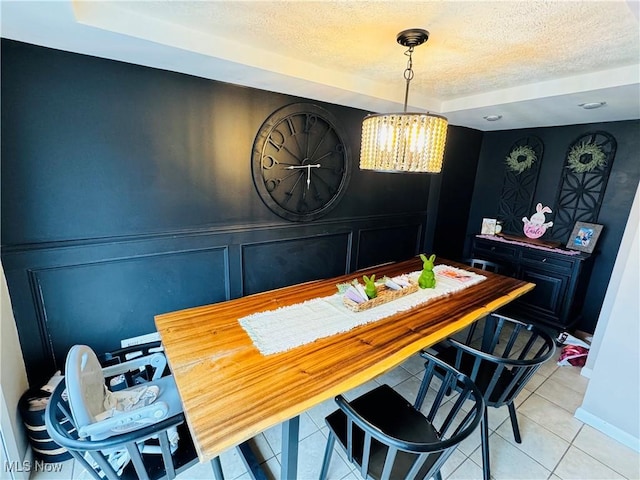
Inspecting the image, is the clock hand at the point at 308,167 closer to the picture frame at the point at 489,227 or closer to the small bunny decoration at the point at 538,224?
the picture frame at the point at 489,227

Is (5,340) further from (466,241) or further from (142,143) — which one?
(466,241)

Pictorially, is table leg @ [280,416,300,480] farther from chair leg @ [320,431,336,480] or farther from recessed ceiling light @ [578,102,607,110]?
recessed ceiling light @ [578,102,607,110]

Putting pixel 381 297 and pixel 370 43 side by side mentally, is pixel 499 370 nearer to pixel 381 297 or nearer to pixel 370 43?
pixel 381 297

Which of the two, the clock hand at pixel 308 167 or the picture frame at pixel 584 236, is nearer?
the clock hand at pixel 308 167

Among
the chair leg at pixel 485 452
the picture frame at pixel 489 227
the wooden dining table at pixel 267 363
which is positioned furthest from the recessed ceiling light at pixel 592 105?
the chair leg at pixel 485 452

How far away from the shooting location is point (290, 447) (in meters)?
1.24

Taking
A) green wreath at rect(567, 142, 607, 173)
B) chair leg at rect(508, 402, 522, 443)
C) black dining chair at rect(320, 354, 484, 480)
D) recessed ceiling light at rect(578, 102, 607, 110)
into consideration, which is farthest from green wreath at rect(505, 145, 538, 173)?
black dining chair at rect(320, 354, 484, 480)

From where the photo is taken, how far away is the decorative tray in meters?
1.73

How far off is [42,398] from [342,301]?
5.57ft

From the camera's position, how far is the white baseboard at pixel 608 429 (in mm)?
1771

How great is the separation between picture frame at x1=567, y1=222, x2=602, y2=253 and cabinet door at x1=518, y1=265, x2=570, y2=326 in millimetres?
366

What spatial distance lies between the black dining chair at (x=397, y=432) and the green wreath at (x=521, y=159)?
287 centimetres

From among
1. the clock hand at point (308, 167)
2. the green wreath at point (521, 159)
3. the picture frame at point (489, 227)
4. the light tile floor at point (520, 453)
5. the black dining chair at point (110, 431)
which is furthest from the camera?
the picture frame at point (489, 227)

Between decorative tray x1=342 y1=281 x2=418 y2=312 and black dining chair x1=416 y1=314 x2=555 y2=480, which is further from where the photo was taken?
decorative tray x1=342 y1=281 x2=418 y2=312
